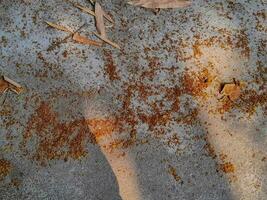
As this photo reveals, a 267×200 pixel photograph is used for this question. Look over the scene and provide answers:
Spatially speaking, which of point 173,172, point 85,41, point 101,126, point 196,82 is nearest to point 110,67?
point 85,41

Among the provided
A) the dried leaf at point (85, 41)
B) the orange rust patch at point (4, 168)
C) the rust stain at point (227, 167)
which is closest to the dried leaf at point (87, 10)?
the dried leaf at point (85, 41)

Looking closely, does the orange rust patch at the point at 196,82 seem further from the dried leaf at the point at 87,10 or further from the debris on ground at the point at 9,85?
the debris on ground at the point at 9,85

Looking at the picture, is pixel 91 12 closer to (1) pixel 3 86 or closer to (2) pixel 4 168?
(1) pixel 3 86

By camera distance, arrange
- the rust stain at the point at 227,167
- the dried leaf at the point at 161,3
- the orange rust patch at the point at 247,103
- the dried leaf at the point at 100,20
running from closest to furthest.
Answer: the rust stain at the point at 227,167
the orange rust patch at the point at 247,103
the dried leaf at the point at 100,20
the dried leaf at the point at 161,3

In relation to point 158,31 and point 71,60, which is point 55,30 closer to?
point 71,60

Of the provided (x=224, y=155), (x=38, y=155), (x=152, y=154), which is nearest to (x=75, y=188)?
(x=38, y=155)

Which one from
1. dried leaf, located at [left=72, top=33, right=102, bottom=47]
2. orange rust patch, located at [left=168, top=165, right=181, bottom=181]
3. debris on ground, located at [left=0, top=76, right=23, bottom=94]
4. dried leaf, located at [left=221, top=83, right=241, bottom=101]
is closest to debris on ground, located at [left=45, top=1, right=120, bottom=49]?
dried leaf, located at [left=72, top=33, right=102, bottom=47]

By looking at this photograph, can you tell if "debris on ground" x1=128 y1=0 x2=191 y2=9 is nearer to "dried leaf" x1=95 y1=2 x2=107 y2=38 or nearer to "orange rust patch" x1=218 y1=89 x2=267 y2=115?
"dried leaf" x1=95 y1=2 x2=107 y2=38
